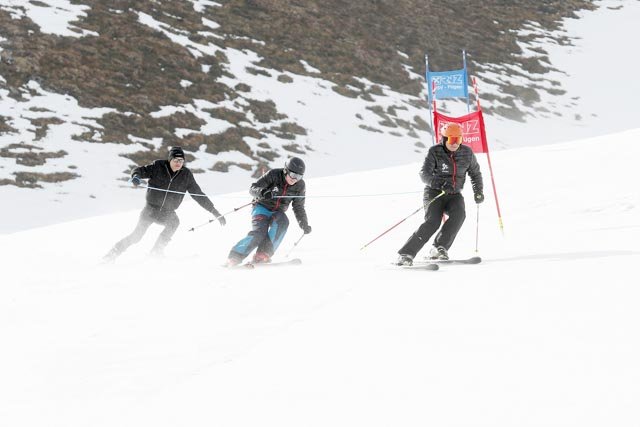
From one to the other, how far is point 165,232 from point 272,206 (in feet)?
6.16

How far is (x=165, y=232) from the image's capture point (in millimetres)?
8898

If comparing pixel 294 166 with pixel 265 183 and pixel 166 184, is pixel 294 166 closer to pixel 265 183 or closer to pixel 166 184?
pixel 265 183

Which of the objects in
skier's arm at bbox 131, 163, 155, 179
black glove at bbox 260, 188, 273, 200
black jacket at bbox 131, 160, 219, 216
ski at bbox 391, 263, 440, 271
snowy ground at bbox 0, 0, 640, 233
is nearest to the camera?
ski at bbox 391, 263, 440, 271

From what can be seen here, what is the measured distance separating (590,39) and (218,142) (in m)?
31.1

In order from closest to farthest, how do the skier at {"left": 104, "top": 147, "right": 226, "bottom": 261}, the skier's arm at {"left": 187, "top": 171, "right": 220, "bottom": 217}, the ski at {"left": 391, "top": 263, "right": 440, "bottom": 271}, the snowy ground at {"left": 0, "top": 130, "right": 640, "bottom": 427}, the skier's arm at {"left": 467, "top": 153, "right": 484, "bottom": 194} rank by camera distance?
the snowy ground at {"left": 0, "top": 130, "right": 640, "bottom": 427} → the ski at {"left": 391, "top": 263, "right": 440, "bottom": 271} → the skier's arm at {"left": 467, "top": 153, "right": 484, "bottom": 194} → the skier at {"left": 104, "top": 147, "right": 226, "bottom": 261} → the skier's arm at {"left": 187, "top": 171, "right": 220, "bottom": 217}

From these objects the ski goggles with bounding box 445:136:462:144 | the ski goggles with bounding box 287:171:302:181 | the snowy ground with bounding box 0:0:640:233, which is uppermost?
the ski goggles with bounding box 445:136:462:144

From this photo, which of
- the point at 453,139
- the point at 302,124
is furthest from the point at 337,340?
the point at 302,124

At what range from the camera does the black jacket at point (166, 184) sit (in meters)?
8.70

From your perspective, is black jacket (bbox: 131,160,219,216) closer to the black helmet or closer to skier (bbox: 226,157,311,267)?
skier (bbox: 226,157,311,267)

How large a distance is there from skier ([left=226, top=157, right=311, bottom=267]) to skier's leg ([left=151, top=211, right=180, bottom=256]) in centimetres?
156

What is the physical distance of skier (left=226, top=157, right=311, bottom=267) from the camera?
25.2ft

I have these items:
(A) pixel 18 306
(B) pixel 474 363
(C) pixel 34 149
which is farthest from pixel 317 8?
(B) pixel 474 363

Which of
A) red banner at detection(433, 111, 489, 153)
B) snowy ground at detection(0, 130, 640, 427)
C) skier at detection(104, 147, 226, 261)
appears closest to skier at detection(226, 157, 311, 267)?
snowy ground at detection(0, 130, 640, 427)

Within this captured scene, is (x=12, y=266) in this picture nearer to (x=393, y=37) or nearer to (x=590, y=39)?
(x=393, y=37)
